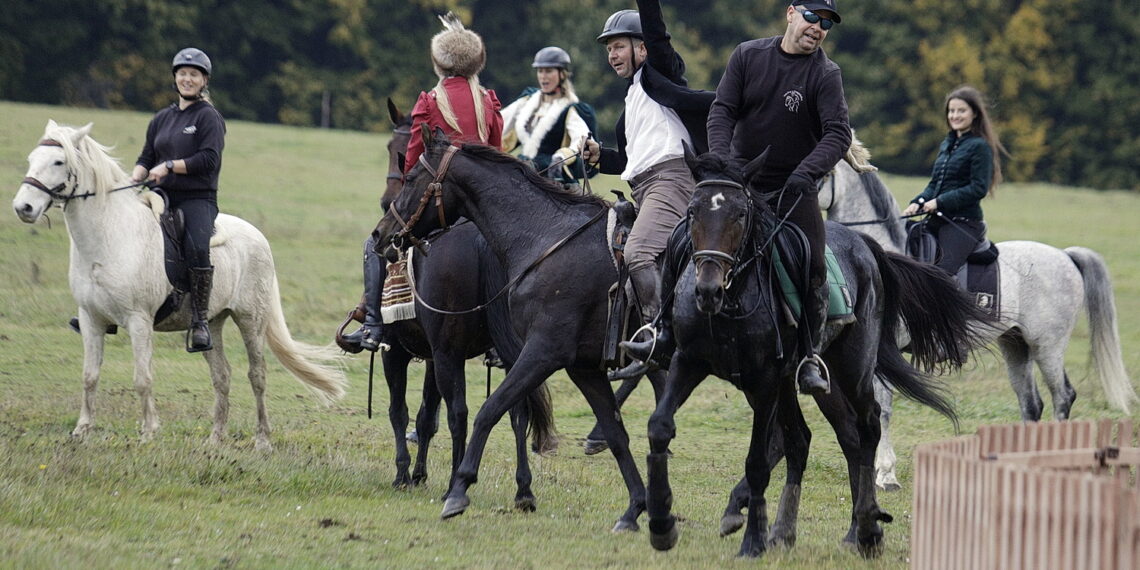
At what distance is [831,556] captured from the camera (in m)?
7.72

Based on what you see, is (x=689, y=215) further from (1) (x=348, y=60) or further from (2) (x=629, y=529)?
(1) (x=348, y=60)

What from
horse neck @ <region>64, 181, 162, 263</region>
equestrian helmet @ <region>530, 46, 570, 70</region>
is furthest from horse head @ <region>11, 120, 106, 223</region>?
equestrian helmet @ <region>530, 46, 570, 70</region>

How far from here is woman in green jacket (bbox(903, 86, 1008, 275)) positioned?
1158cm

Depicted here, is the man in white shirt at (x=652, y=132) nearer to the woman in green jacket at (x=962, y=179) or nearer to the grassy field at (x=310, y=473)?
the grassy field at (x=310, y=473)

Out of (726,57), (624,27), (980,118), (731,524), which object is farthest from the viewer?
(726,57)

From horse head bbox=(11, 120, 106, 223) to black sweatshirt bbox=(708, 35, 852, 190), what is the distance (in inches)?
219

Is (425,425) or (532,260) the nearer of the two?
(532,260)

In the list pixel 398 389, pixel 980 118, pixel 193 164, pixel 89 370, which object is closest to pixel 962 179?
pixel 980 118

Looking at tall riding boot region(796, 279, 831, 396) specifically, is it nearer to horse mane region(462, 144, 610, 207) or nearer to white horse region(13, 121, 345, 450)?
horse mane region(462, 144, 610, 207)

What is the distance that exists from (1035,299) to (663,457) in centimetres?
632

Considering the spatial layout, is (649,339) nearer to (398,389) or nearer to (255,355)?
(398,389)

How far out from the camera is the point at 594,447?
12.3 metres

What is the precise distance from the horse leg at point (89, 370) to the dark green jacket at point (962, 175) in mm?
6897

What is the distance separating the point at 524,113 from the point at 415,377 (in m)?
6.01
